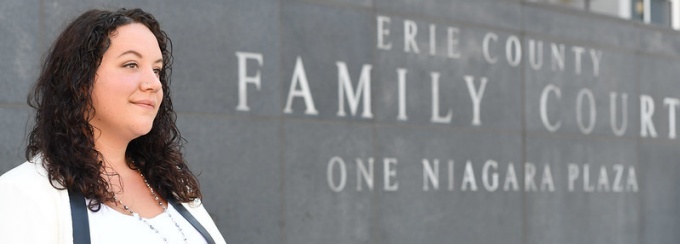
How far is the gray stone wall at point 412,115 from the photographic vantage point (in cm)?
613

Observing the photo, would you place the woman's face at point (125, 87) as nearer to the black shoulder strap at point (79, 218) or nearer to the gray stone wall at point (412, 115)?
the black shoulder strap at point (79, 218)

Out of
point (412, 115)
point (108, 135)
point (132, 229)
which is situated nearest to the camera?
point (132, 229)

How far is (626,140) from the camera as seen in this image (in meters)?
9.41

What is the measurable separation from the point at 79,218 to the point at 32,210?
0.34 ft

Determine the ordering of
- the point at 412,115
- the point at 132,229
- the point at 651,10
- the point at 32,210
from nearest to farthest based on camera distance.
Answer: the point at 32,210, the point at 132,229, the point at 412,115, the point at 651,10

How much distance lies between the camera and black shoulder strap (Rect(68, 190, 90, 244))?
2.51 m

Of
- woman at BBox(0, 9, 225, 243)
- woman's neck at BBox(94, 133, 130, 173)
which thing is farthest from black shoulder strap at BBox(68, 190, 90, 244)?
woman's neck at BBox(94, 133, 130, 173)

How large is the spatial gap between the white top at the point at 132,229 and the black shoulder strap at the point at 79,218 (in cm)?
2

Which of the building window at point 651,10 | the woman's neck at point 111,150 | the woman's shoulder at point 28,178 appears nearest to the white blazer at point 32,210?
the woman's shoulder at point 28,178

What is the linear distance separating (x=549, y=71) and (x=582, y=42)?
517mm

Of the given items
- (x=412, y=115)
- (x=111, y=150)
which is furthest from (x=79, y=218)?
(x=412, y=115)

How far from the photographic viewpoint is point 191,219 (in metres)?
2.83

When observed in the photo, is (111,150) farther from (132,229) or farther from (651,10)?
(651,10)

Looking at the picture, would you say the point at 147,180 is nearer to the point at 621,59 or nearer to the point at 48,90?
the point at 48,90
